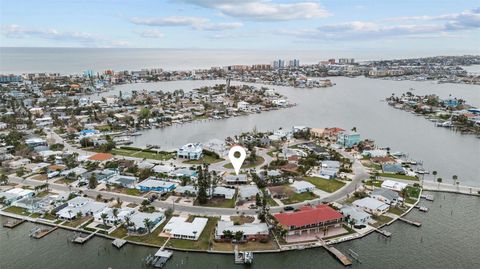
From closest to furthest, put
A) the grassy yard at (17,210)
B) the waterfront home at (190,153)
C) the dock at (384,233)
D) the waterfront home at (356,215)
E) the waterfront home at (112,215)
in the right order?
the dock at (384,233), the waterfront home at (112,215), the waterfront home at (356,215), the grassy yard at (17,210), the waterfront home at (190,153)

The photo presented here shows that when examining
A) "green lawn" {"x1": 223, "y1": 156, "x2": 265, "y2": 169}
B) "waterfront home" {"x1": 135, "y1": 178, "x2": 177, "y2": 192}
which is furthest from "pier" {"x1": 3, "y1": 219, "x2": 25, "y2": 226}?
"green lawn" {"x1": 223, "y1": 156, "x2": 265, "y2": 169}

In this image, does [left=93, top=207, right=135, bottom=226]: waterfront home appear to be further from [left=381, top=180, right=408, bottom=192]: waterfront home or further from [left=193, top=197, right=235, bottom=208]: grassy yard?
[left=381, top=180, right=408, bottom=192]: waterfront home

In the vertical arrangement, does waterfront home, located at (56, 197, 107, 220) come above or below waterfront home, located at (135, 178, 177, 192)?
below

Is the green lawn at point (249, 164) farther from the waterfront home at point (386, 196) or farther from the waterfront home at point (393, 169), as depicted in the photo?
the waterfront home at point (386, 196)

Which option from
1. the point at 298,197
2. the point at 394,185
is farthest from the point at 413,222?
the point at 298,197

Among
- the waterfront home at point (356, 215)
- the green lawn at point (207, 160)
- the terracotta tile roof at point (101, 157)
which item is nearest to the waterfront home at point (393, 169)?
the waterfront home at point (356, 215)

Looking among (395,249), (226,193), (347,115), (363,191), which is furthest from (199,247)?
(347,115)

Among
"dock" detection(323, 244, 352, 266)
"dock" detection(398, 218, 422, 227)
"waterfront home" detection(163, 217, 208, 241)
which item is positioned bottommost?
"dock" detection(323, 244, 352, 266)
